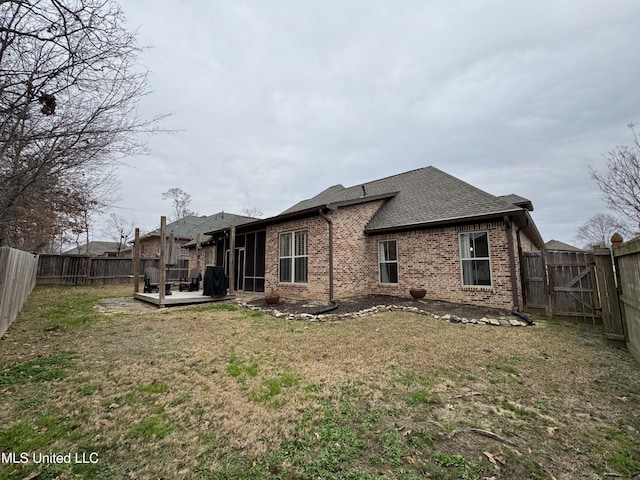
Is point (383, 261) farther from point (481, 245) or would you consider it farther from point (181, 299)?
point (181, 299)

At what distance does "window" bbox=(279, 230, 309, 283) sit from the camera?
9.95 metres

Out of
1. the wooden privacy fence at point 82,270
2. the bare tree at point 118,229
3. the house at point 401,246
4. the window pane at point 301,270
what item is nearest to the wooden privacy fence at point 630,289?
the house at point 401,246

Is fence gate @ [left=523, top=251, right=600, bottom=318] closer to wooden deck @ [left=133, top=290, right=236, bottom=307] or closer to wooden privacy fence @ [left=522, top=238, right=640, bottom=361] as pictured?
wooden privacy fence @ [left=522, top=238, right=640, bottom=361]

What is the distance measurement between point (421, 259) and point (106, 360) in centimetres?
903

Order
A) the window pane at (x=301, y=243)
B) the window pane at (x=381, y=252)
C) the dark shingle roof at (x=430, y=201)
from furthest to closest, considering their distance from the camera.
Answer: the window pane at (x=381, y=252) < the window pane at (x=301, y=243) < the dark shingle roof at (x=430, y=201)

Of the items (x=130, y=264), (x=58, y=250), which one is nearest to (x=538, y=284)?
(x=130, y=264)

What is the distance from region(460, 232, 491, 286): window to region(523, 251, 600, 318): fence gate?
1.10 metres

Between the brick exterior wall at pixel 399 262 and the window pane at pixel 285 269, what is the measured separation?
0.24 metres

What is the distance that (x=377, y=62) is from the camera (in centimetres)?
976

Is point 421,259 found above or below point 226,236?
below

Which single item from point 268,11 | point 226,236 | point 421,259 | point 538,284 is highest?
point 268,11

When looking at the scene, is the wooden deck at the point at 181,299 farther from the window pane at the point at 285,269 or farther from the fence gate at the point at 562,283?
the fence gate at the point at 562,283

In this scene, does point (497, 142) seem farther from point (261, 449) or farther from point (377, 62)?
point (261, 449)

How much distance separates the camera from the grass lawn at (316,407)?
1.98 m
